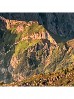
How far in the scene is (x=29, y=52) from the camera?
→ 60.9ft

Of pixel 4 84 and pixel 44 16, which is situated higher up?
pixel 44 16

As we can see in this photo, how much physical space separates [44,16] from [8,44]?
773 mm

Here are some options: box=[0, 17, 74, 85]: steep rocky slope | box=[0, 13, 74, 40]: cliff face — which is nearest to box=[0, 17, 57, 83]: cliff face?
box=[0, 17, 74, 85]: steep rocky slope

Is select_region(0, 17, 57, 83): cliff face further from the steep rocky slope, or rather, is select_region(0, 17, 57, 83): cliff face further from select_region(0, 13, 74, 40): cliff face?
select_region(0, 13, 74, 40): cliff face

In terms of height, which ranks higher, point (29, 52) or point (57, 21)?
point (57, 21)

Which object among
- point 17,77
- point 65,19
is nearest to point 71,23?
point 65,19

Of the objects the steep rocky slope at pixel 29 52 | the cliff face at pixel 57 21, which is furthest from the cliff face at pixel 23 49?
the cliff face at pixel 57 21

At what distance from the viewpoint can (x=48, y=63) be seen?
60.6 ft

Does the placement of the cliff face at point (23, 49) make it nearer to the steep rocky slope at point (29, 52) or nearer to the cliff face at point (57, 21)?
the steep rocky slope at point (29, 52)

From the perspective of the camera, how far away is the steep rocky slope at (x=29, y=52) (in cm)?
1844

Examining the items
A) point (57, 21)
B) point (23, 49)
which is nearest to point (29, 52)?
point (23, 49)

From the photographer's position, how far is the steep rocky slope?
60.5 feet

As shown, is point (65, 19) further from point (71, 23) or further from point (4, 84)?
point (4, 84)

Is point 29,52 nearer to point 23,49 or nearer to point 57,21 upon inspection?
point 23,49
